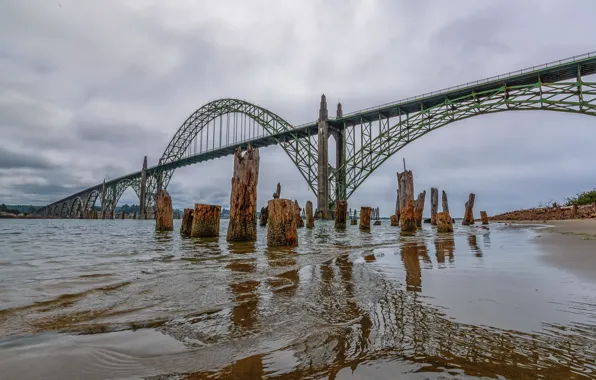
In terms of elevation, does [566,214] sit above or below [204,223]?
above

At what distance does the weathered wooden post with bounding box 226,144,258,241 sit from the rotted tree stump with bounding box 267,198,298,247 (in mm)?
1181

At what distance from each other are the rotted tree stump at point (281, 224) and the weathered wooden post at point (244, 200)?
3.87 feet

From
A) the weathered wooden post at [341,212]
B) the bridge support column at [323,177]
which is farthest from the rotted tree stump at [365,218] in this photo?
the bridge support column at [323,177]

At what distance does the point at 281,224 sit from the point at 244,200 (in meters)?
1.61

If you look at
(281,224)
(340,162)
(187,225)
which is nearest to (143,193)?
(340,162)

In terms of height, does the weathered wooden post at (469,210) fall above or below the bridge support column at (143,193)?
below

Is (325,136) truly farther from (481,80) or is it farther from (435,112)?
(481,80)

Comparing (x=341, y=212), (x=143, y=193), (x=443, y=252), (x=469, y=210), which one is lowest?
(x=443, y=252)

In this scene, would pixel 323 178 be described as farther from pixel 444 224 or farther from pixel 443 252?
pixel 443 252

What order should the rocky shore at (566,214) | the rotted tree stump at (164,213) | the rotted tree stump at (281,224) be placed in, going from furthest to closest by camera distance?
the rocky shore at (566,214) < the rotted tree stump at (164,213) < the rotted tree stump at (281,224)

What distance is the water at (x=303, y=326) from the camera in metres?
1.09

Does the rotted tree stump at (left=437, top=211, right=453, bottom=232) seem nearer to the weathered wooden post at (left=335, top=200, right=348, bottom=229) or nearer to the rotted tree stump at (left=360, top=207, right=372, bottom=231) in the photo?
→ the rotted tree stump at (left=360, top=207, right=372, bottom=231)

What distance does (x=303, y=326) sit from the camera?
157cm

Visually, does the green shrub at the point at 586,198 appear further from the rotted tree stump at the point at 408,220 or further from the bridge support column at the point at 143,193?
the bridge support column at the point at 143,193
